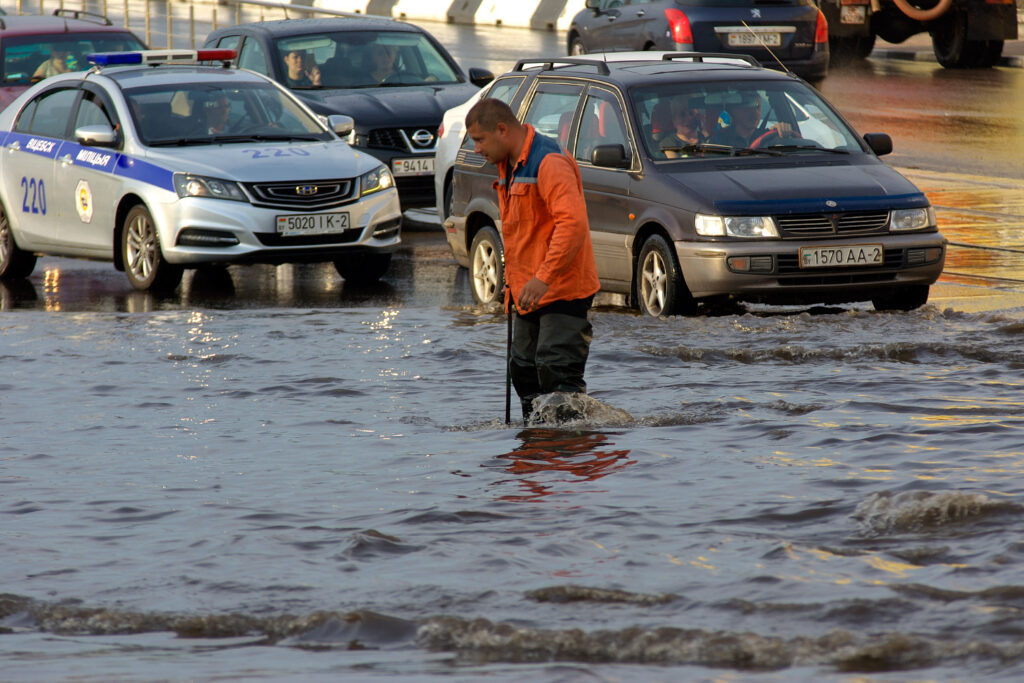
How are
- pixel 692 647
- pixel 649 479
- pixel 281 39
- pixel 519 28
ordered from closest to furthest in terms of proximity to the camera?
1. pixel 692 647
2. pixel 649 479
3. pixel 281 39
4. pixel 519 28

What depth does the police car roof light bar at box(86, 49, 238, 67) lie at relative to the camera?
567 inches

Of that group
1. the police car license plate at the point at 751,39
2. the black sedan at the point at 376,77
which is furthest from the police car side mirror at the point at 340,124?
the police car license plate at the point at 751,39

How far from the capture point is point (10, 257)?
14.3 meters

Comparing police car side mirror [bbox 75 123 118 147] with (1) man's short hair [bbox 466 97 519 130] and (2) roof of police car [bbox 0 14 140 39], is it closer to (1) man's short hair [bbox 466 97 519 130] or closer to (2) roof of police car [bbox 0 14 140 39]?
(2) roof of police car [bbox 0 14 140 39]

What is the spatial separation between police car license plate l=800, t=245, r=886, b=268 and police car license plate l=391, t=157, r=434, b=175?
6.03 meters

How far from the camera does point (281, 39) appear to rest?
1736cm

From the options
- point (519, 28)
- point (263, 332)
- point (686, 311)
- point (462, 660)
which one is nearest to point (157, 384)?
point (263, 332)

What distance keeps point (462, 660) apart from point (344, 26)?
13363 millimetres

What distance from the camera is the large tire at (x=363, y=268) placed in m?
13.5

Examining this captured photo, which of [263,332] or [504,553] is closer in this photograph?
[504,553]

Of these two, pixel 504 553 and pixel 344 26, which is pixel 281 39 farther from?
pixel 504 553

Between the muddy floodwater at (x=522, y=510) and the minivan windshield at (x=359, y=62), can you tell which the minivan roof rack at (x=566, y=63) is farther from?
the minivan windshield at (x=359, y=62)

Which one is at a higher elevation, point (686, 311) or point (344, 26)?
point (344, 26)

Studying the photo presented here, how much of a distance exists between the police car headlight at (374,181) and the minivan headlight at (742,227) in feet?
11.3
